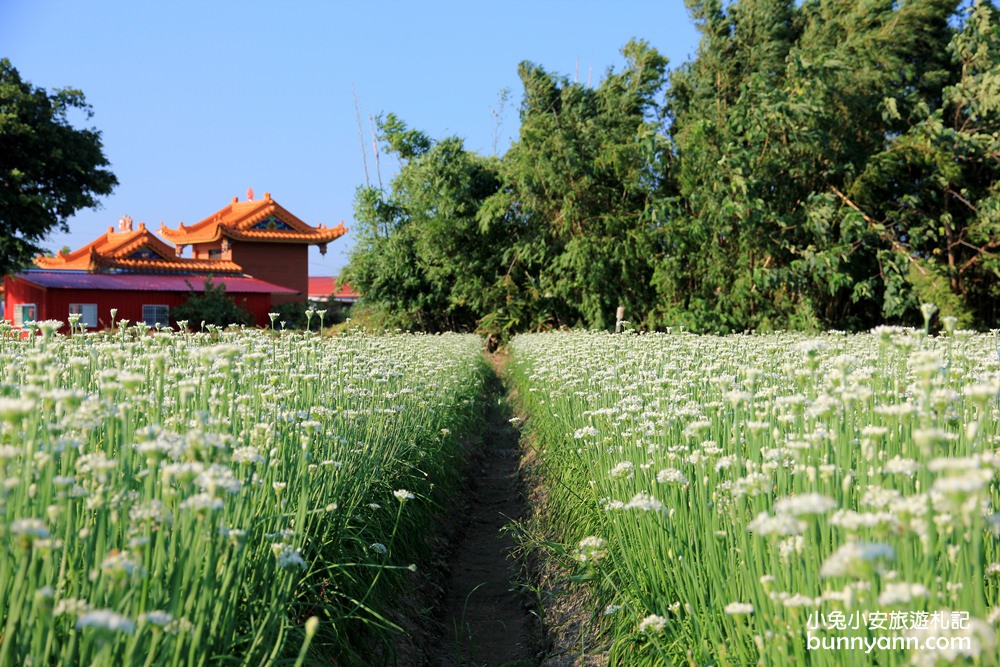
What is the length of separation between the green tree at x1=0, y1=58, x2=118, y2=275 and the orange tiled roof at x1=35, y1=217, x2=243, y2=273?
3.63 m

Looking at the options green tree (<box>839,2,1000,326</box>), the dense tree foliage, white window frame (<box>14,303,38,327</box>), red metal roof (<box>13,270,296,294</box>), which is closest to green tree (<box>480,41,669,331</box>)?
the dense tree foliage

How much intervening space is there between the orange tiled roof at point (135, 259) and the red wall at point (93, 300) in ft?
5.09

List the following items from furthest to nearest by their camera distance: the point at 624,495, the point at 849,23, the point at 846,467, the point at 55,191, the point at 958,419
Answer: the point at 55,191
the point at 849,23
the point at 624,495
the point at 958,419
the point at 846,467

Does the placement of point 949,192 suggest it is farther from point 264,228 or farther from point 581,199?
point 264,228

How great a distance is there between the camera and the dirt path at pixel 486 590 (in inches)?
147

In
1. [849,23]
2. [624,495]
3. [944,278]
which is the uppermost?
[849,23]

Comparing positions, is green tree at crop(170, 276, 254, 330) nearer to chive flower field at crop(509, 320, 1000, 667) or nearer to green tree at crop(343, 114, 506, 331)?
green tree at crop(343, 114, 506, 331)

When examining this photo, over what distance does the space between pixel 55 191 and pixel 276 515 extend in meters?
23.8

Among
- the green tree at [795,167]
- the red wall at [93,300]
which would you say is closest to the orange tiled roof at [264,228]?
the red wall at [93,300]

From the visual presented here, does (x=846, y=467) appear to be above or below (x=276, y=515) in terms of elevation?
above

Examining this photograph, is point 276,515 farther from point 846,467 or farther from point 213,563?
point 846,467

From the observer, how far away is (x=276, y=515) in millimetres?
2625

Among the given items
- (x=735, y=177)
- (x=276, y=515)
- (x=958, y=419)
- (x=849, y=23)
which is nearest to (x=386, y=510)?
(x=276, y=515)

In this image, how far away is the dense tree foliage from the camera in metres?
16.0
